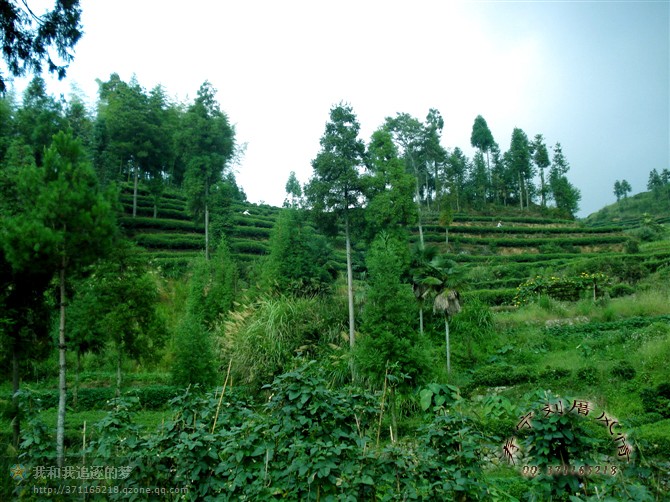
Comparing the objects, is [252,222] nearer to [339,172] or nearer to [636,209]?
[339,172]

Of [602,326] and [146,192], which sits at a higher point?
[146,192]

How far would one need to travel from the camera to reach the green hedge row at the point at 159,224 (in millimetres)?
28520

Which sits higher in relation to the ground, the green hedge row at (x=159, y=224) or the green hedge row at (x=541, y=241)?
the green hedge row at (x=159, y=224)

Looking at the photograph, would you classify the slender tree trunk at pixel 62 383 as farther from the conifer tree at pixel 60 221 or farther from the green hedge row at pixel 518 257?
the green hedge row at pixel 518 257

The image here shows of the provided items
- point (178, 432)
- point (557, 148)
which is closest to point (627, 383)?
point (178, 432)

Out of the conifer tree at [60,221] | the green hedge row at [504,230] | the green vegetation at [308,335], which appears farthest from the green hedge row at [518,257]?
the conifer tree at [60,221]

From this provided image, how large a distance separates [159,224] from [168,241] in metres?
3.08

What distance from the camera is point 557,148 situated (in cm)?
5516

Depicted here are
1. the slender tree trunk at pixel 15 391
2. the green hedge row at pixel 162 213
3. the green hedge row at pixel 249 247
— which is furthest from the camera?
the green hedge row at pixel 162 213

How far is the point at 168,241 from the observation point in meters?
27.0

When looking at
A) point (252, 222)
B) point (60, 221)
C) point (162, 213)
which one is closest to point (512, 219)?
point (252, 222)

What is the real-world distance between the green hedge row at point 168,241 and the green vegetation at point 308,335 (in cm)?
23

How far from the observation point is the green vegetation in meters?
3.67

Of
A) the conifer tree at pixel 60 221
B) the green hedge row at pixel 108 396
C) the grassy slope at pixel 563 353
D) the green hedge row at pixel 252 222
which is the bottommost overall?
the green hedge row at pixel 108 396
